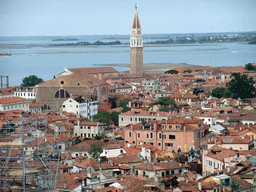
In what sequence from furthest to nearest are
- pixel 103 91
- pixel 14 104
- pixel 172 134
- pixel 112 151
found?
1. pixel 103 91
2. pixel 14 104
3. pixel 172 134
4. pixel 112 151

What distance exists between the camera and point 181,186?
1569 cm

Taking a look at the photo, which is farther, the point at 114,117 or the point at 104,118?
the point at 114,117

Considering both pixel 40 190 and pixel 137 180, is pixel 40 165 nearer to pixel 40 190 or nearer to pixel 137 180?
pixel 40 190

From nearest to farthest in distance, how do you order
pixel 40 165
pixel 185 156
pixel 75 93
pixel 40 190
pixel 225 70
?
pixel 40 190 < pixel 40 165 < pixel 185 156 < pixel 75 93 < pixel 225 70

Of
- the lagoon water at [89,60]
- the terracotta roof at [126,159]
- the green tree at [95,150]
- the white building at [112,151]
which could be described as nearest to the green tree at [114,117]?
the green tree at [95,150]

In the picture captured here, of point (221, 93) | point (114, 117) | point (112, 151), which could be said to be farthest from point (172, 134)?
point (221, 93)

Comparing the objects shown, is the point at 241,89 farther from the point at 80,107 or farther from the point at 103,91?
the point at 80,107

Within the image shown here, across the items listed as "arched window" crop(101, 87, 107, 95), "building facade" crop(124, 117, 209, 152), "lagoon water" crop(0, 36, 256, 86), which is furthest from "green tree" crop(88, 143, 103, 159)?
"lagoon water" crop(0, 36, 256, 86)

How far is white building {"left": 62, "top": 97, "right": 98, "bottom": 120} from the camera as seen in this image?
122 feet

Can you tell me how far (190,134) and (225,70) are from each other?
43638mm

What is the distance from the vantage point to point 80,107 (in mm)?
37188

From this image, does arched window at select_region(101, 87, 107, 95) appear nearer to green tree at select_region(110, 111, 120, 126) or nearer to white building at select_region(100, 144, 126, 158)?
green tree at select_region(110, 111, 120, 126)

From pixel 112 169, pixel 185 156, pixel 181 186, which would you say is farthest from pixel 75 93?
pixel 181 186

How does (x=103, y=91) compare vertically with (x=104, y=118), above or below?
below
